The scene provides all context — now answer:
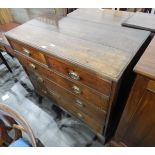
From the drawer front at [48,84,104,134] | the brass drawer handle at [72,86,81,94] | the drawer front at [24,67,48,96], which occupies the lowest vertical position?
the drawer front at [48,84,104,134]

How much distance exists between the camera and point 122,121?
2.89 ft

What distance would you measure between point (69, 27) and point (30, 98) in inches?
42.9

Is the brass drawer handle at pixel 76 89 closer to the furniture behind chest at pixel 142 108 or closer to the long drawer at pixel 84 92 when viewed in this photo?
the long drawer at pixel 84 92

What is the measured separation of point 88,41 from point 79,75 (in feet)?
0.71

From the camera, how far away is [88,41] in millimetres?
817

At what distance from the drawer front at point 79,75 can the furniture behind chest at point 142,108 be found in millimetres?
132

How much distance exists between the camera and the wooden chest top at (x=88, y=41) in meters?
0.66

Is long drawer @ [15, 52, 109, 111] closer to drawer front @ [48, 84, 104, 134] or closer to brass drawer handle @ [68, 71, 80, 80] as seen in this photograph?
brass drawer handle @ [68, 71, 80, 80]

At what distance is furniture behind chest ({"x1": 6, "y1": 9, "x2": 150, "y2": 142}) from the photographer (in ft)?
2.19

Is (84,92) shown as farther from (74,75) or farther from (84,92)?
(74,75)

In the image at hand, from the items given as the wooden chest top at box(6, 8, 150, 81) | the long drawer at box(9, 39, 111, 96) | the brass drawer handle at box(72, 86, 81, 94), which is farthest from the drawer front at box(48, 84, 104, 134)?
the wooden chest top at box(6, 8, 150, 81)

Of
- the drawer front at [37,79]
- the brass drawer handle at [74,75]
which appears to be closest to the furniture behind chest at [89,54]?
the brass drawer handle at [74,75]

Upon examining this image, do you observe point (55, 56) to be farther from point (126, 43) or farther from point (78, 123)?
point (78, 123)
